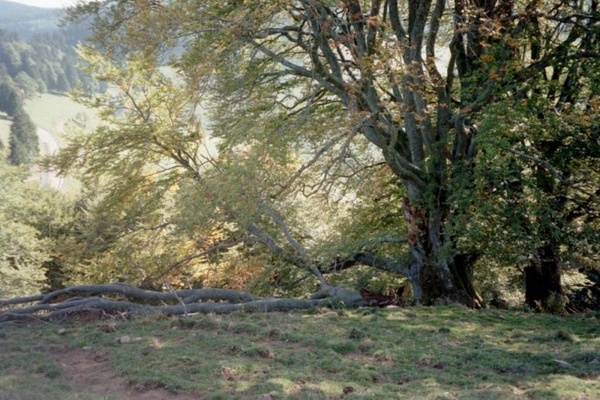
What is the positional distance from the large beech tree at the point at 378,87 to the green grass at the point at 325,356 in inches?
111

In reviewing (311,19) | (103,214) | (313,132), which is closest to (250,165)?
(313,132)

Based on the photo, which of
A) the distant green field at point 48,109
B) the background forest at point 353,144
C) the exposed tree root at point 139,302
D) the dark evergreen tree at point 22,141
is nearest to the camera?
the exposed tree root at point 139,302

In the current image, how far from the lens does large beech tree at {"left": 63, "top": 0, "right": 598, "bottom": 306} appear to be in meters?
10.2

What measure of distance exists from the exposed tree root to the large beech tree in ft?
5.78

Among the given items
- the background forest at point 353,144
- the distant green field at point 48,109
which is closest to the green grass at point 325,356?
the background forest at point 353,144

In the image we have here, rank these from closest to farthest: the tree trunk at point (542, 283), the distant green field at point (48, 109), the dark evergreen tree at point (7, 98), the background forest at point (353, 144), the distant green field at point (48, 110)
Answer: the background forest at point (353, 144)
the tree trunk at point (542, 283)
the dark evergreen tree at point (7, 98)
the distant green field at point (48, 110)
the distant green field at point (48, 109)

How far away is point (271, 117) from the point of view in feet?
44.4

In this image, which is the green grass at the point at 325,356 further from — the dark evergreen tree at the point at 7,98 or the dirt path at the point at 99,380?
the dark evergreen tree at the point at 7,98

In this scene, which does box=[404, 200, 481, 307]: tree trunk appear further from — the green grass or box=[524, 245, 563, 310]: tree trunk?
the green grass

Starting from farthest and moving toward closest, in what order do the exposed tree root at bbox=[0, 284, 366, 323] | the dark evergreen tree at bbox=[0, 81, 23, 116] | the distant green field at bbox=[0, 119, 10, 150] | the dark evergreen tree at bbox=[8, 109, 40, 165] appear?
the dark evergreen tree at bbox=[0, 81, 23, 116]
the distant green field at bbox=[0, 119, 10, 150]
the dark evergreen tree at bbox=[8, 109, 40, 165]
the exposed tree root at bbox=[0, 284, 366, 323]

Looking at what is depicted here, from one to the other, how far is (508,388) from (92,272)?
16.4 m

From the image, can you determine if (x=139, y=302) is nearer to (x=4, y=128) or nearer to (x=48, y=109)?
(x=4, y=128)

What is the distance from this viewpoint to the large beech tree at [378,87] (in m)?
10.2

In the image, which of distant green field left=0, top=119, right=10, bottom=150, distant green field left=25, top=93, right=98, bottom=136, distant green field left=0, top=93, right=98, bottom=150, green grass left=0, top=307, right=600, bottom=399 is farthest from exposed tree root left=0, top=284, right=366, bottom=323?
distant green field left=25, top=93, right=98, bottom=136
